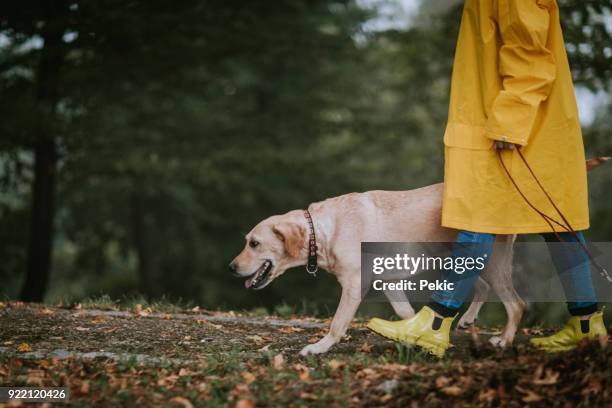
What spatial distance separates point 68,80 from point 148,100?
323 cm

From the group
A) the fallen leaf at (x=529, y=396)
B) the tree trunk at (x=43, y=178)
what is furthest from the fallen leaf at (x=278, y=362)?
the tree trunk at (x=43, y=178)

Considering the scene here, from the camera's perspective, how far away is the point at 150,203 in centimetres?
1416

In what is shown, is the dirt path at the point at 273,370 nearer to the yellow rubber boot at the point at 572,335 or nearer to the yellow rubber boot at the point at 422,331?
the yellow rubber boot at the point at 422,331

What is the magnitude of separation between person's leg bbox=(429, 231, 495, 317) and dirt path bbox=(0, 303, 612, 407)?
304mm

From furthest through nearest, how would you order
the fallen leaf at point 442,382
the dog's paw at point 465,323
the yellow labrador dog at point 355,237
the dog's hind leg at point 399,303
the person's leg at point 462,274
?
1. the dog's paw at point 465,323
2. the dog's hind leg at point 399,303
3. the yellow labrador dog at point 355,237
4. the person's leg at point 462,274
5. the fallen leaf at point 442,382

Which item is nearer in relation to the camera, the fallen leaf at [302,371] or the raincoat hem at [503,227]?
the fallen leaf at [302,371]

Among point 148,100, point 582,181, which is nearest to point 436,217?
point 582,181

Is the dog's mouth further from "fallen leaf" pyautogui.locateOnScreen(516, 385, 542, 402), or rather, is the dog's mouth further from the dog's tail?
the dog's tail

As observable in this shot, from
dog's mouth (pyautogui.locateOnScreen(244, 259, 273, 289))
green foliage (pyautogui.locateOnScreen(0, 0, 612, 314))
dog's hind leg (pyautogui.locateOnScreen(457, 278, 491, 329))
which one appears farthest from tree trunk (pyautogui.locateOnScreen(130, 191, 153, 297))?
dog's hind leg (pyautogui.locateOnScreen(457, 278, 491, 329))

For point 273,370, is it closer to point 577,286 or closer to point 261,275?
point 261,275

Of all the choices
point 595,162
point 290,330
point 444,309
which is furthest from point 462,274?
point 290,330

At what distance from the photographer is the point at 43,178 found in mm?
9531

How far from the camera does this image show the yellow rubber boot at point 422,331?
3932 millimetres

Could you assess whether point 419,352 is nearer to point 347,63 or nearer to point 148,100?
point 148,100
